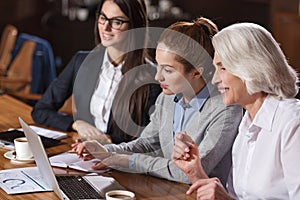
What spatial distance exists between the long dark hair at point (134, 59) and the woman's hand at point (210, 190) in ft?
2.80

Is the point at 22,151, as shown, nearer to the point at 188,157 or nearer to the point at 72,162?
the point at 72,162

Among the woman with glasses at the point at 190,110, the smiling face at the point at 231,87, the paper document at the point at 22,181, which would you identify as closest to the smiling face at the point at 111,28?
the woman with glasses at the point at 190,110

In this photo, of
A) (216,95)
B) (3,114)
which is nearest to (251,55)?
(216,95)

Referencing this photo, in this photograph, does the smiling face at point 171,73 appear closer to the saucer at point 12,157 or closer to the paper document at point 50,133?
the saucer at point 12,157

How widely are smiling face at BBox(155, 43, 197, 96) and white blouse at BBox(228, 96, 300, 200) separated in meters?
0.35

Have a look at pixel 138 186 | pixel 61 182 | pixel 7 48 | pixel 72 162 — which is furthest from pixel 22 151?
pixel 7 48

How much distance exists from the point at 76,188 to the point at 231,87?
24.8 inches

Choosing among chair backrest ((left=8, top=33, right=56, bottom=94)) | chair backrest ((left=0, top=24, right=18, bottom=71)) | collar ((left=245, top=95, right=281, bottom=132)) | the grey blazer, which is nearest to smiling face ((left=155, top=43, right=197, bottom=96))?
the grey blazer

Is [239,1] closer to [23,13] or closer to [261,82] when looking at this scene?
[23,13]

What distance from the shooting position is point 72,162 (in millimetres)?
2480

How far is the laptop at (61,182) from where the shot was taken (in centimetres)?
204

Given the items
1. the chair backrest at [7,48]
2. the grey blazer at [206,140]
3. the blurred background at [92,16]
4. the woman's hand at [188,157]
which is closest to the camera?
the woman's hand at [188,157]

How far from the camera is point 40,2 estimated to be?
7.46 metres

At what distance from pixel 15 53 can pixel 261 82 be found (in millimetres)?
4040
